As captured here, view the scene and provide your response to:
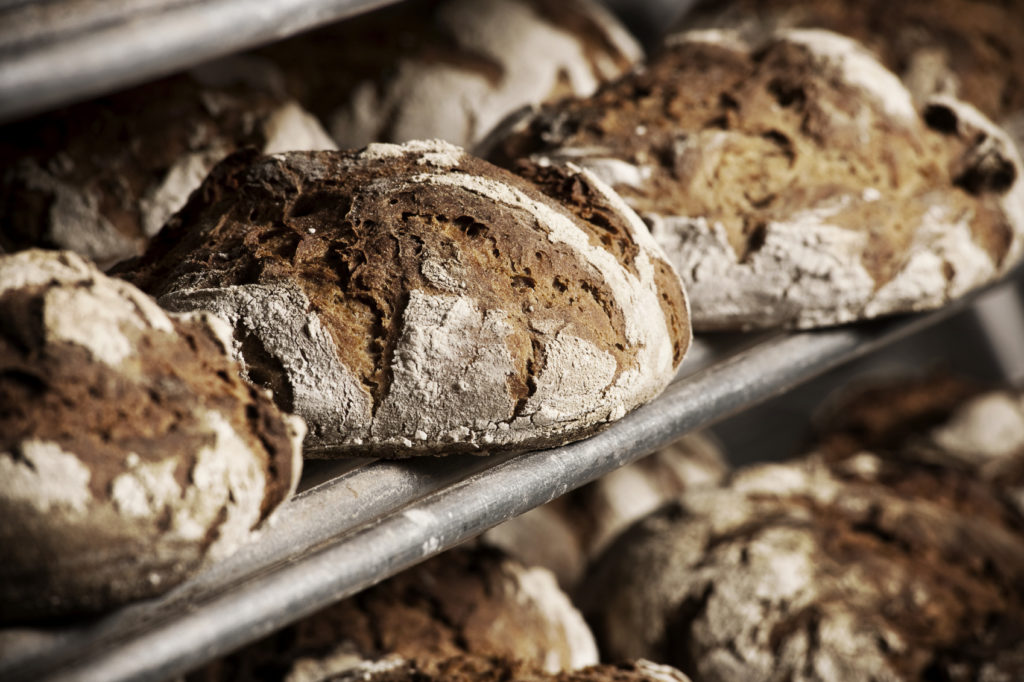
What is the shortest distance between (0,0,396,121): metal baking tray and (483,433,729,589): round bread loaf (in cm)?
79

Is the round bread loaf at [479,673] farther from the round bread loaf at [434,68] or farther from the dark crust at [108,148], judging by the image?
the round bread loaf at [434,68]

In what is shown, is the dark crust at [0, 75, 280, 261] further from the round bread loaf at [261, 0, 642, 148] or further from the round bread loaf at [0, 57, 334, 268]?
the round bread loaf at [261, 0, 642, 148]

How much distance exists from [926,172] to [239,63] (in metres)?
0.83

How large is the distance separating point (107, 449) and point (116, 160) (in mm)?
583

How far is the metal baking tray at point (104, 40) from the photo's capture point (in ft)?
1.94

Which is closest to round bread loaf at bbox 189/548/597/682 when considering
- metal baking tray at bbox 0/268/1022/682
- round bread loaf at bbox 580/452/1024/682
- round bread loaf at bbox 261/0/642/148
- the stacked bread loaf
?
the stacked bread loaf

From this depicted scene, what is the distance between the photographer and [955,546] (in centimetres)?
122

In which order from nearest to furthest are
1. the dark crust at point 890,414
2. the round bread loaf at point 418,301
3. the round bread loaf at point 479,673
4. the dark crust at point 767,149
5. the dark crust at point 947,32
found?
the round bread loaf at point 418,301 < the round bread loaf at point 479,673 < the dark crust at point 767,149 < the dark crust at point 947,32 < the dark crust at point 890,414

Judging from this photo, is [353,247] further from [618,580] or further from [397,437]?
[618,580]

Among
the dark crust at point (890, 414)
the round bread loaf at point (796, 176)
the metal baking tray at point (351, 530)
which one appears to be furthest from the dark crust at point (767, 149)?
the dark crust at point (890, 414)

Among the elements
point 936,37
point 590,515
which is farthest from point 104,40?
point 936,37

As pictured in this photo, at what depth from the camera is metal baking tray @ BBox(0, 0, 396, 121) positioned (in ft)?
1.94

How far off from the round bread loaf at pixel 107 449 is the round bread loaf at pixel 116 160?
1.40 feet

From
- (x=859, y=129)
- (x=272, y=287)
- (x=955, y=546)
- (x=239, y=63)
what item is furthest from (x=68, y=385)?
(x=955, y=546)
